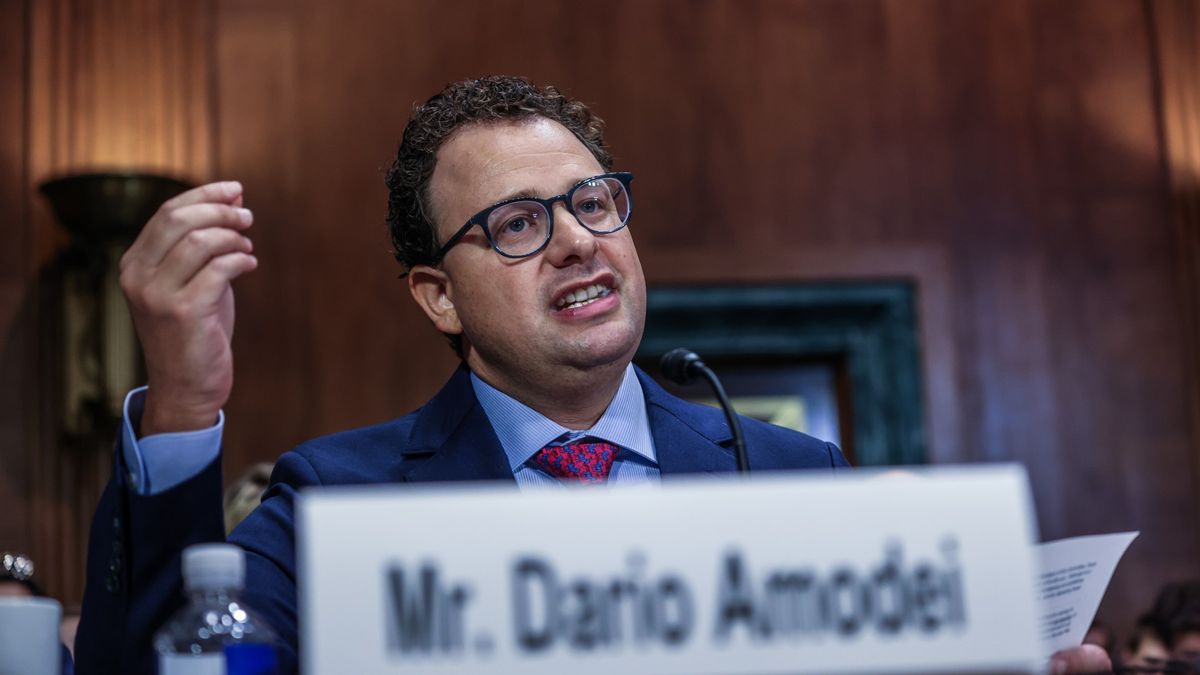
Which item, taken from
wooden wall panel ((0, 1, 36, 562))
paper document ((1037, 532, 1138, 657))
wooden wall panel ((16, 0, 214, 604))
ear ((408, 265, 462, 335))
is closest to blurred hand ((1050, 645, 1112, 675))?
paper document ((1037, 532, 1138, 657))

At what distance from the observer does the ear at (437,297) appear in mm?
2312

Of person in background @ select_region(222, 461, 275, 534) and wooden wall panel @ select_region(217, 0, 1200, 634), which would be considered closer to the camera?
person in background @ select_region(222, 461, 275, 534)

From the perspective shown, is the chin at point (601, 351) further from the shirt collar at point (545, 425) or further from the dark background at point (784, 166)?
the dark background at point (784, 166)

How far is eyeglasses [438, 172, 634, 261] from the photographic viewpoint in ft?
6.92

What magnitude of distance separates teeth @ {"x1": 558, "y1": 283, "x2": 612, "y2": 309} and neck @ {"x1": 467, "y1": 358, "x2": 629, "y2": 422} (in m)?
0.10

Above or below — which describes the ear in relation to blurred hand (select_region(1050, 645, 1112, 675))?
above

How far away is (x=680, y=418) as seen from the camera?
215 cm

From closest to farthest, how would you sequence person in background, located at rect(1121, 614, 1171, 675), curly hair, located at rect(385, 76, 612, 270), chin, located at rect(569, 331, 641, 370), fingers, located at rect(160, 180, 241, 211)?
fingers, located at rect(160, 180, 241, 211)
chin, located at rect(569, 331, 641, 370)
curly hair, located at rect(385, 76, 612, 270)
person in background, located at rect(1121, 614, 1171, 675)

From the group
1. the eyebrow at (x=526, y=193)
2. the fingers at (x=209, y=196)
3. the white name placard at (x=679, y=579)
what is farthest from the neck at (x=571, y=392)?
the white name placard at (x=679, y=579)

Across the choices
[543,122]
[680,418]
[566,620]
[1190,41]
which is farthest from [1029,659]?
[1190,41]

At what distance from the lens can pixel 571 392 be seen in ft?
6.93

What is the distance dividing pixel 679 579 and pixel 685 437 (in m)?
1.10

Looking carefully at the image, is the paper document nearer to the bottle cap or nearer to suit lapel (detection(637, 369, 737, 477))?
suit lapel (detection(637, 369, 737, 477))

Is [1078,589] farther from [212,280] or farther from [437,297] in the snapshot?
[437,297]
